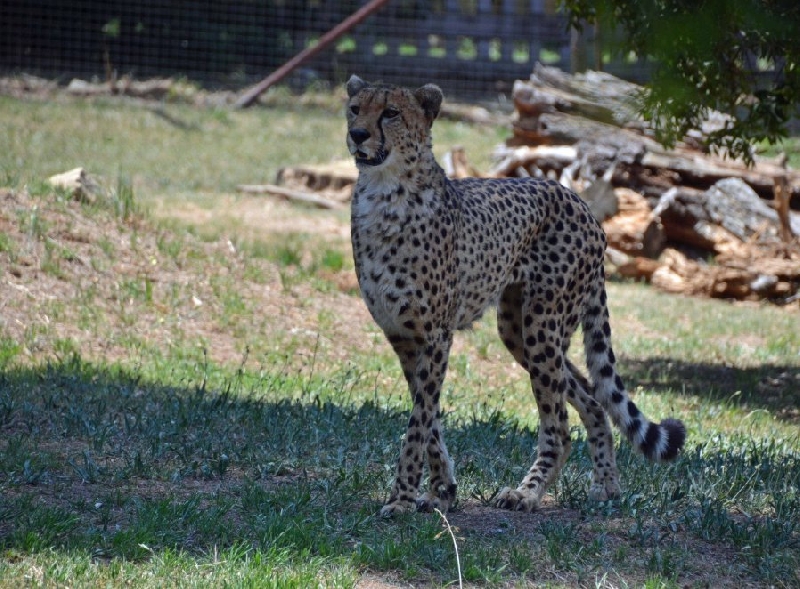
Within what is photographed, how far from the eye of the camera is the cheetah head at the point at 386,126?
13.7 ft

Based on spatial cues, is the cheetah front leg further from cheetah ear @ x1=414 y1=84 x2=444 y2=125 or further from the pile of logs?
the pile of logs

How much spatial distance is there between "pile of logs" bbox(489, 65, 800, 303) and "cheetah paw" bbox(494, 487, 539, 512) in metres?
6.34

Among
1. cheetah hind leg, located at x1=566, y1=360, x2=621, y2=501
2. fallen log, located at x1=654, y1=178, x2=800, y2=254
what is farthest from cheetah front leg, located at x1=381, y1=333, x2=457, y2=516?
fallen log, located at x1=654, y1=178, x2=800, y2=254

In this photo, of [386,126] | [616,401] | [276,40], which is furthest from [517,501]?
A: [276,40]

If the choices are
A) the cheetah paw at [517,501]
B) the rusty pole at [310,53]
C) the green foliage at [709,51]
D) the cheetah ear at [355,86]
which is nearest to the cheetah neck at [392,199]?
Result: the cheetah ear at [355,86]

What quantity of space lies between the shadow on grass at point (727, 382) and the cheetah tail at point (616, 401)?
2271 mm

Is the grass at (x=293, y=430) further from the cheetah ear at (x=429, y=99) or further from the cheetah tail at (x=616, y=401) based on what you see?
the cheetah ear at (x=429, y=99)

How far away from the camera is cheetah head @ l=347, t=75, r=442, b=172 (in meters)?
4.17

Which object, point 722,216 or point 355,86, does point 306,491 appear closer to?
point 355,86

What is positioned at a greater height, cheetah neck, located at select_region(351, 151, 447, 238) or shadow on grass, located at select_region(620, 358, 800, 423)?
cheetah neck, located at select_region(351, 151, 447, 238)

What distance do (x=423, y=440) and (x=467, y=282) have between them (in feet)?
2.22

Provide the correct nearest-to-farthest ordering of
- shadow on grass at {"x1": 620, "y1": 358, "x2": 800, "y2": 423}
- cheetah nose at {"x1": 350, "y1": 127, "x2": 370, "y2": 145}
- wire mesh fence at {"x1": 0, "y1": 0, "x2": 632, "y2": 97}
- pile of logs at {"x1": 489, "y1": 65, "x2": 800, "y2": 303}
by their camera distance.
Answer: cheetah nose at {"x1": 350, "y1": 127, "x2": 370, "y2": 145}
shadow on grass at {"x1": 620, "y1": 358, "x2": 800, "y2": 423}
pile of logs at {"x1": 489, "y1": 65, "x2": 800, "y2": 303}
wire mesh fence at {"x1": 0, "y1": 0, "x2": 632, "y2": 97}

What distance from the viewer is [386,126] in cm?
421

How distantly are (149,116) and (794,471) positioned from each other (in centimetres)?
1201
